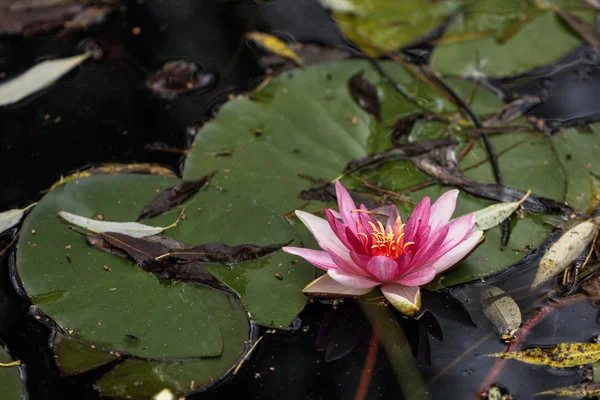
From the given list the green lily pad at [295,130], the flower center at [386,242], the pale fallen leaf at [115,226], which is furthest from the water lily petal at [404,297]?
the pale fallen leaf at [115,226]

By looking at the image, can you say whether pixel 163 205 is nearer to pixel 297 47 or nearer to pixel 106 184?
pixel 106 184

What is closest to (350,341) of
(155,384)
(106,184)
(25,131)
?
(155,384)

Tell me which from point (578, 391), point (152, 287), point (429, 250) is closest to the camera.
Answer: point (578, 391)

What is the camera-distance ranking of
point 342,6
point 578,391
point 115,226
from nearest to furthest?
point 578,391
point 115,226
point 342,6

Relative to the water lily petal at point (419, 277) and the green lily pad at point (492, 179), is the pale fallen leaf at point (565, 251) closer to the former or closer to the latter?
the green lily pad at point (492, 179)

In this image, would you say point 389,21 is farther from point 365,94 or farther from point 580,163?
point 580,163

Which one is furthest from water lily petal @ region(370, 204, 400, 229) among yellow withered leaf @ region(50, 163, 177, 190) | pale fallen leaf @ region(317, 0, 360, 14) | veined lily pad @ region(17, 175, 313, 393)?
pale fallen leaf @ region(317, 0, 360, 14)

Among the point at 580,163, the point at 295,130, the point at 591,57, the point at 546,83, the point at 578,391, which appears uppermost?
the point at 591,57

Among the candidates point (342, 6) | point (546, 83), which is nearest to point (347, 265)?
point (546, 83)
